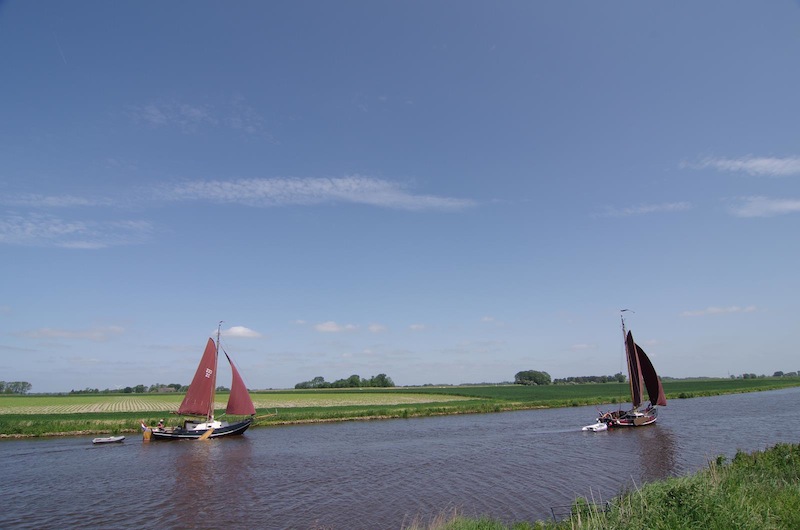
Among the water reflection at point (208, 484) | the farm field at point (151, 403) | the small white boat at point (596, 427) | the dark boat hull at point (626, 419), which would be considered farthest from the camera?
the farm field at point (151, 403)

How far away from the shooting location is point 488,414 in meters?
60.1

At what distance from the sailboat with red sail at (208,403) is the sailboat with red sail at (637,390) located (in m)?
33.3

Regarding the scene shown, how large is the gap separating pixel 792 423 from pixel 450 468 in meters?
35.3

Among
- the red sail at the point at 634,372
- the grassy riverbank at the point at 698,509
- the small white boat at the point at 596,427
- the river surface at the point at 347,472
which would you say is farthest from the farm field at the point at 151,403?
the grassy riverbank at the point at 698,509

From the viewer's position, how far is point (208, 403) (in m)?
44.4

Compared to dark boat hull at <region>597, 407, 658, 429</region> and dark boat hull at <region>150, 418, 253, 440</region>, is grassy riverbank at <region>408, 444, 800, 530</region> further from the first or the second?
dark boat hull at <region>150, 418, 253, 440</region>

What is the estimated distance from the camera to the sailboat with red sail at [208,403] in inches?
1682

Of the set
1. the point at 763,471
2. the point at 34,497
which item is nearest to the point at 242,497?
the point at 34,497

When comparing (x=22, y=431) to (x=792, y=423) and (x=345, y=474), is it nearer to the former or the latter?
(x=345, y=474)

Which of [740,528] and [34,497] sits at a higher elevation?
[740,528]

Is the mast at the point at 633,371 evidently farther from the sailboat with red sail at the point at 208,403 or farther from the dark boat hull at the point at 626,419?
the sailboat with red sail at the point at 208,403

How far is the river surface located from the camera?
724 inches

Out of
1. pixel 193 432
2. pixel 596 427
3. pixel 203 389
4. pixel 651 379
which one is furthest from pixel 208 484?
pixel 651 379

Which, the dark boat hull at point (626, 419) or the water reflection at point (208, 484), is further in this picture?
the dark boat hull at point (626, 419)
